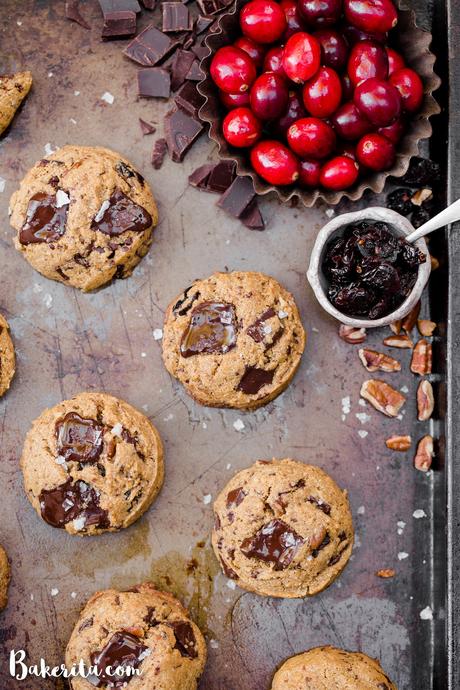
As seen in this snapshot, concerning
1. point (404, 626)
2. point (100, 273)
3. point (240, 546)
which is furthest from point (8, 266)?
point (404, 626)

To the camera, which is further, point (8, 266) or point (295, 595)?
point (8, 266)

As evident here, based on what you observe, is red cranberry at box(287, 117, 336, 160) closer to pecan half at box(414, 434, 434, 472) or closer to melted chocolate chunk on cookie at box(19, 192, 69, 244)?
melted chocolate chunk on cookie at box(19, 192, 69, 244)

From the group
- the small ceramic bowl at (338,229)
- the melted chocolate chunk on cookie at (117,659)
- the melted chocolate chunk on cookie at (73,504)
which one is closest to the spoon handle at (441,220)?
the small ceramic bowl at (338,229)

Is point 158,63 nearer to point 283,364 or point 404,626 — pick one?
point 283,364

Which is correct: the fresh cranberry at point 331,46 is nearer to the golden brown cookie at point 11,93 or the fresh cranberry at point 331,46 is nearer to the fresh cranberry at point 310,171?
the fresh cranberry at point 310,171

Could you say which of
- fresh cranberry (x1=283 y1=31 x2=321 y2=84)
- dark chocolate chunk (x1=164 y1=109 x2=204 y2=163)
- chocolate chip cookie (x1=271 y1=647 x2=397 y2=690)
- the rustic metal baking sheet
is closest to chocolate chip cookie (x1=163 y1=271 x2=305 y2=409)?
the rustic metal baking sheet

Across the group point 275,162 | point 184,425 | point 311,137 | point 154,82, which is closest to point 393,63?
point 311,137

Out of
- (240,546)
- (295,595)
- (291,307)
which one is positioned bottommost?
(295,595)

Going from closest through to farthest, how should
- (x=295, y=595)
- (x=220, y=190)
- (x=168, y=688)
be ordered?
1. (x=168, y=688)
2. (x=295, y=595)
3. (x=220, y=190)
